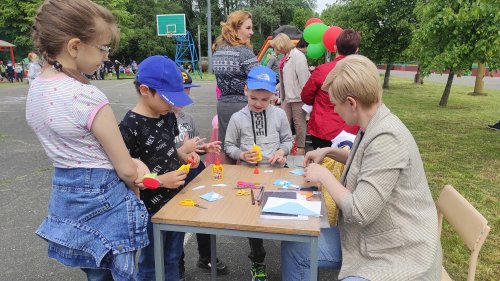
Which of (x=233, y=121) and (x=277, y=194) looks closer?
(x=277, y=194)

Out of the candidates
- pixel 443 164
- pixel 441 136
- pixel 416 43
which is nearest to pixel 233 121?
pixel 443 164

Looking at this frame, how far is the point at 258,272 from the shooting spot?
9.00 feet

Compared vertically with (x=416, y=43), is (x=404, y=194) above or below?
below

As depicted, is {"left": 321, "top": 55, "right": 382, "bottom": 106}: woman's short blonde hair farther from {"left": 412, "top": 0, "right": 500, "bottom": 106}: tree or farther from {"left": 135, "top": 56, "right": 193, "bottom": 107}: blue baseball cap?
{"left": 412, "top": 0, "right": 500, "bottom": 106}: tree

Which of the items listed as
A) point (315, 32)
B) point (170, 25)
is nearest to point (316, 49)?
point (315, 32)

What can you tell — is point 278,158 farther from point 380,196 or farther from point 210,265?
point 380,196

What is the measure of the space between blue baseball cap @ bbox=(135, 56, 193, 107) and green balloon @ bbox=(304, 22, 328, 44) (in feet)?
18.7

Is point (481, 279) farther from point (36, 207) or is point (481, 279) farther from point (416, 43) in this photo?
point (416, 43)

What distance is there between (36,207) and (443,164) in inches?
217

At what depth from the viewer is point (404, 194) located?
5.31 feet

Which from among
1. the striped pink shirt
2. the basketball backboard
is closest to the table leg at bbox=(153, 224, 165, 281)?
the striped pink shirt

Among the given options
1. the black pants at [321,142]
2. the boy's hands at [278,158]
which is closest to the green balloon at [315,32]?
the black pants at [321,142]

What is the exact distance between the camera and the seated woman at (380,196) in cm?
159

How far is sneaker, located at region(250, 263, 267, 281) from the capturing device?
2730 mm
